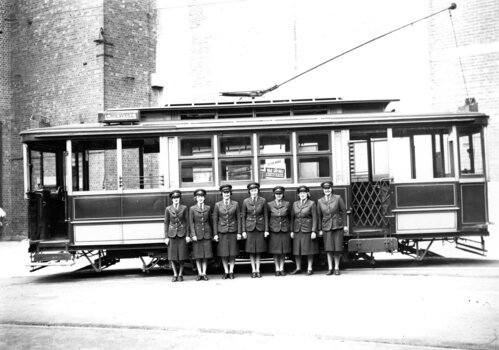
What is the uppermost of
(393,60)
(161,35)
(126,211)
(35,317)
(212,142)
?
(161,35)

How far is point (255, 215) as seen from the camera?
1017 cm

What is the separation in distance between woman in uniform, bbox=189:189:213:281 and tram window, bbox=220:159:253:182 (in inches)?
29.8

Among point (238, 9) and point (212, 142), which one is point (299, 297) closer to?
point (212, 142)

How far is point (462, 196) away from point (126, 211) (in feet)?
20.7

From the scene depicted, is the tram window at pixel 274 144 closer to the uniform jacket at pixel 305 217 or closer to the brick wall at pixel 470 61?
the uniform jacket at pixel 305 217

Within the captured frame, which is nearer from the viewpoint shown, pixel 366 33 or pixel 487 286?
pixel 487 286

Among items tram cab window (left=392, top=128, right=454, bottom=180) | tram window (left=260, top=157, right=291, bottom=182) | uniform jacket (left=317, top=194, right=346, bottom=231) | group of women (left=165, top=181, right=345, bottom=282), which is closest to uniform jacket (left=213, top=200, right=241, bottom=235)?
group of women (left=165, top=181, right=345, bottom=282)

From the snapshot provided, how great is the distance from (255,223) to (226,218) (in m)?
0.52

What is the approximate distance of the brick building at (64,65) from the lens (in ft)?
59.8

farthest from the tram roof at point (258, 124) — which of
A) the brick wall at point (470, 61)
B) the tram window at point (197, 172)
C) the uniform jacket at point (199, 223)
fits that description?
the brick wall at point (470, 61)

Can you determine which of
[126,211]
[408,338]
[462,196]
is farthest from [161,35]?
[408,338]

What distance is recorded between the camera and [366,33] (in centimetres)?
1791

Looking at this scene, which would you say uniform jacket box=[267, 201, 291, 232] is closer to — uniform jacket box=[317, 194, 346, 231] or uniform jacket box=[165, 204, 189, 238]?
uniform jacket box=[317, 194, 346, 231]

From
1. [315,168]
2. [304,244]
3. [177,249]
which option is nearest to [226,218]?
[177,249]
